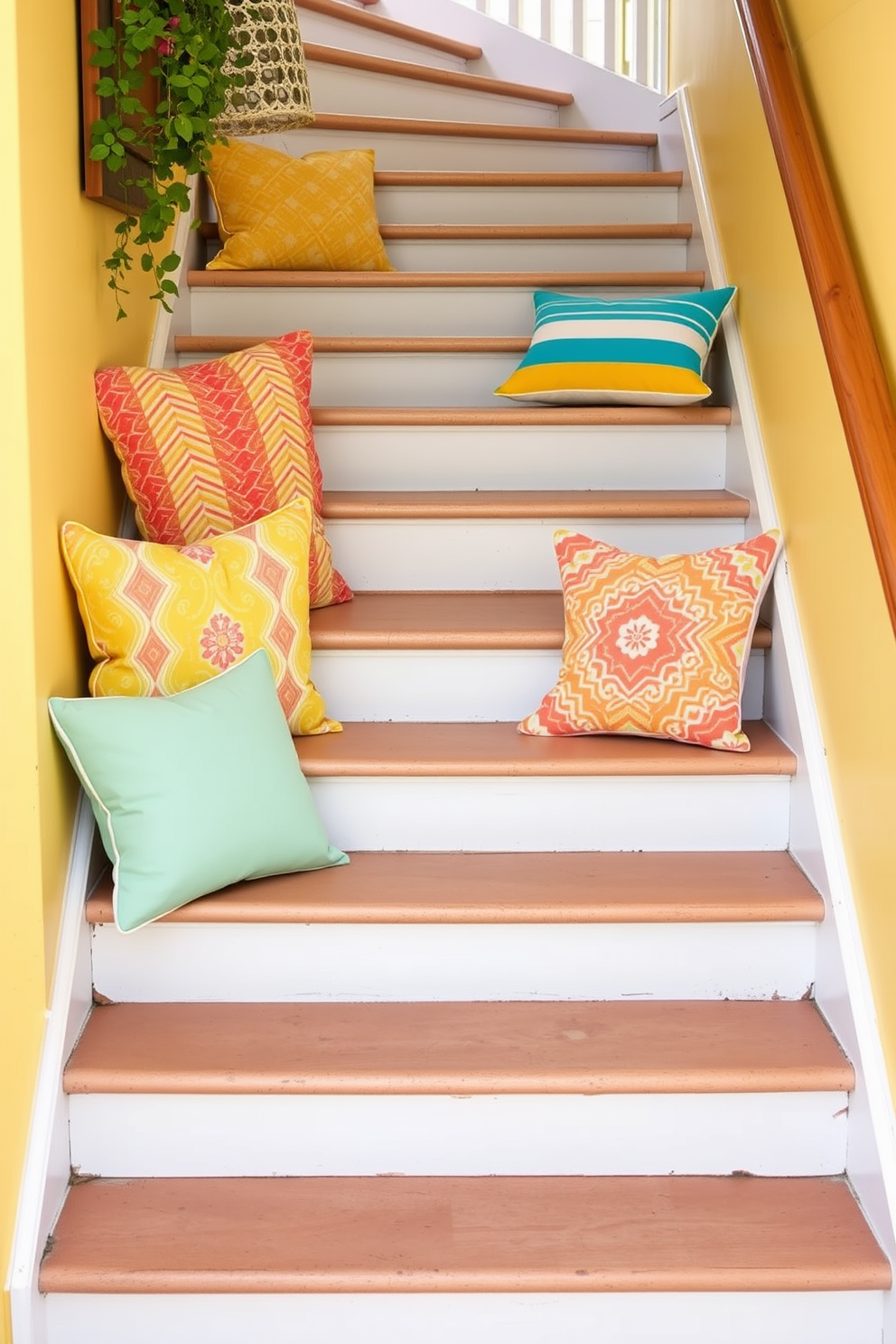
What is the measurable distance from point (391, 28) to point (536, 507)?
7.82 ft

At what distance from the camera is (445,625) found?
2320 mm

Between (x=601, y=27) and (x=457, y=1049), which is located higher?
(x=601, y=27)

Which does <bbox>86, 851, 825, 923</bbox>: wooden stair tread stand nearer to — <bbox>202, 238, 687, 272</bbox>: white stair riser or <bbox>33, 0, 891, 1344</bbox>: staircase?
<bbox>33, 0, 891, 1344</bbox>: staircase

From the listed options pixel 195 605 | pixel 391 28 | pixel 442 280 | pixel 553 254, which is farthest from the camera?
pixel 391 28

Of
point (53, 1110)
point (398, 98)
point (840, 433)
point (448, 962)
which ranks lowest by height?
point (53, 1110)

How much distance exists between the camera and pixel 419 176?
3354 mm

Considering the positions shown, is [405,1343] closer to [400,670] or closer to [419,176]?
[400,670]

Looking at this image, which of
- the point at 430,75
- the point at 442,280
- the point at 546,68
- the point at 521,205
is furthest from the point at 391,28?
the point at 442,280

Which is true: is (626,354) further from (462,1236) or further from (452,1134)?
(462,1236)

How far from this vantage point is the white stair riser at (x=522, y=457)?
106 inches

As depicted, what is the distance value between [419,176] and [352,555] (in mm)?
1312

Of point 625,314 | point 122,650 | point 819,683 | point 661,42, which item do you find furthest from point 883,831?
point 661,42

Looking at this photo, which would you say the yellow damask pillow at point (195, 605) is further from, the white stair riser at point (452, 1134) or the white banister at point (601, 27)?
the white banister at point (601, 27)

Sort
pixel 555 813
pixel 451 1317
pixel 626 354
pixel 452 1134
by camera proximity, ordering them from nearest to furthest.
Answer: pixel 451 1317, pixel 452 1134, pixel 555 813, pixel 626 354
